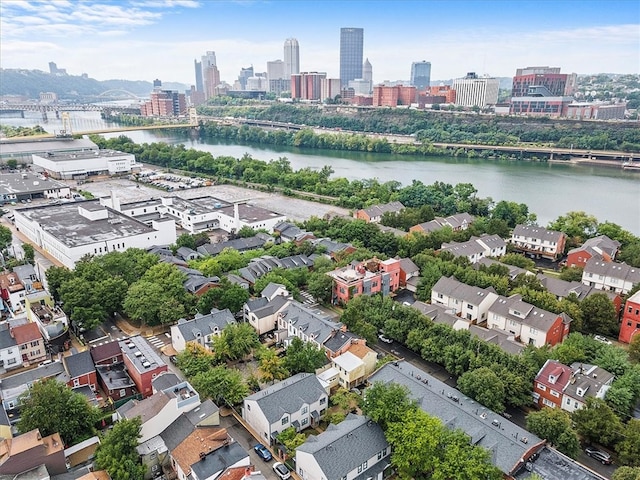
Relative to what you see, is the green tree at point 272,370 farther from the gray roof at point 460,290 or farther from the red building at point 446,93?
the red building at point 446,93

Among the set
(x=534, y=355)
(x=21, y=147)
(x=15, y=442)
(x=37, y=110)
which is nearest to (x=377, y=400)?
(x=534, y=355)

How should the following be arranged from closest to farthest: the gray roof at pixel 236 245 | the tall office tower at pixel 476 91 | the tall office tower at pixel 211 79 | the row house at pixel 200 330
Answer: the row house at pixel 200 330
the gray roof at pixel 236 245
the tall office tower at pixel 476 91
the tall office tower at pixel 211 79

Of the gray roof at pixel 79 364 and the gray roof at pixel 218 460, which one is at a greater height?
the gray roof at pixel 79 364

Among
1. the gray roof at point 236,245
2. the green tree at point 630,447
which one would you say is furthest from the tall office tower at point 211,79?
the green tree at point 630,447

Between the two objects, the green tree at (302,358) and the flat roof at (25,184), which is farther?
the flat roof at (25,184)

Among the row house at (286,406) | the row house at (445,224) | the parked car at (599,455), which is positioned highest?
the row house at (445,224)

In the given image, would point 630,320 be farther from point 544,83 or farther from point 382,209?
point 544,83

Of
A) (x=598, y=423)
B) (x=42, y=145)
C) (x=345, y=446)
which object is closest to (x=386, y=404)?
(x=345, y=446)
